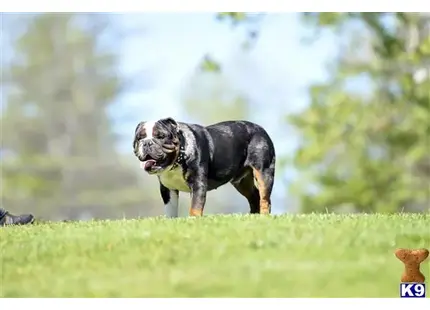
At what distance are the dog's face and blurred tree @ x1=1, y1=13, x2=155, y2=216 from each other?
2.02ft

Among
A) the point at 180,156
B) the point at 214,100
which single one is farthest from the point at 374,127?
the point at 180,156

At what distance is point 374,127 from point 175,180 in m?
1.92

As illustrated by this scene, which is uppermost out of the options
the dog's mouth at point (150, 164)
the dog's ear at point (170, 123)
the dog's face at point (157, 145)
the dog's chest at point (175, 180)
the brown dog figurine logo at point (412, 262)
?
the dog's ear at point (170, 123)

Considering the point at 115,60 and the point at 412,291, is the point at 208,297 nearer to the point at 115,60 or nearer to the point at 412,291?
the point at 412,291

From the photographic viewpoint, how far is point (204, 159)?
14.0 ft

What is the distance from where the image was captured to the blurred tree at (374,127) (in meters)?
5.49

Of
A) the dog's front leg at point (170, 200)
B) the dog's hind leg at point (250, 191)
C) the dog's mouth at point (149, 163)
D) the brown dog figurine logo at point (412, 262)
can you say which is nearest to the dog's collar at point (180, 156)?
the dog's mouth at point (149, 163)

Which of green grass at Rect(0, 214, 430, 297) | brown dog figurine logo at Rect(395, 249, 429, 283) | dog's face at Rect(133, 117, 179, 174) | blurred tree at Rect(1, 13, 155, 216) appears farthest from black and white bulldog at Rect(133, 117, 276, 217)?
brown dog figurine logo at Rect(395, 249, 429, 283)

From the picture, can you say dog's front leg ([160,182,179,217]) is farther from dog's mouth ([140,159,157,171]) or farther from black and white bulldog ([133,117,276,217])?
dog's mouth ([140,159,157,171])

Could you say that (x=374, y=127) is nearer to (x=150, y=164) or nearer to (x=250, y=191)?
(x=250, y=191)

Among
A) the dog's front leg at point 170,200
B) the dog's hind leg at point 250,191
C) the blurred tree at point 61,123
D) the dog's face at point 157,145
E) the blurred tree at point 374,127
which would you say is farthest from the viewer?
the blurred tree at point 374,127

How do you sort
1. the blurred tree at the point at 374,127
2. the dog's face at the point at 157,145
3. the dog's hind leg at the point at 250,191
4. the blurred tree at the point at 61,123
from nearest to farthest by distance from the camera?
the dog's face at the point at 157,145 < the dog's hind leg at the point at 250,191 < the blurred tree at the point at 61,123 < the blurred tree at the point at 374,127

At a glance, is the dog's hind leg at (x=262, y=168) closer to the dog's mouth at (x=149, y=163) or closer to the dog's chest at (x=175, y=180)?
the dog's chest at (x=175, y=180)
